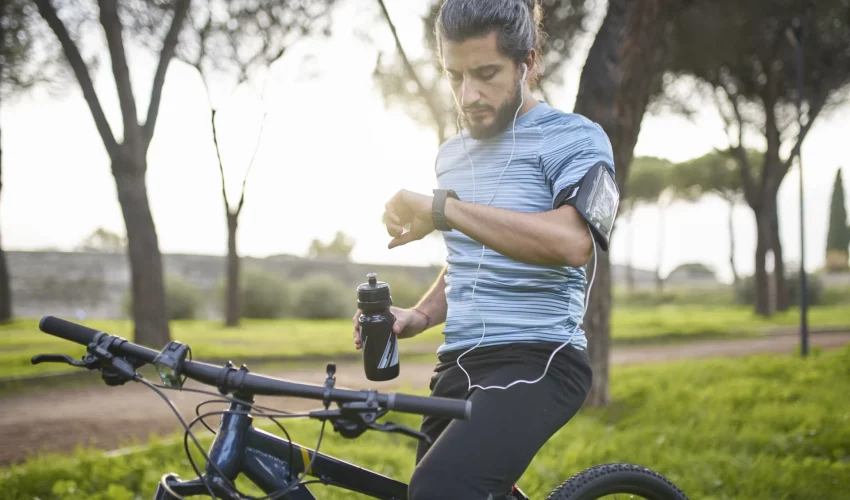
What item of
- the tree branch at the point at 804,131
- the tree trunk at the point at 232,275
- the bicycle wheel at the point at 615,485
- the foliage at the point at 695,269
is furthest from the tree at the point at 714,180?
the bicycle wheel at the point at 615,485

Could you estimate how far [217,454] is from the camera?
72.6 inches

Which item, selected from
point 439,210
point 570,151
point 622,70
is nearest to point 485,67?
point 570,151

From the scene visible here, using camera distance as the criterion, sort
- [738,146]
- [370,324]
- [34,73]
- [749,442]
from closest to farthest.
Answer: [370,324] < [749,442] < [34,73] < [738,146]

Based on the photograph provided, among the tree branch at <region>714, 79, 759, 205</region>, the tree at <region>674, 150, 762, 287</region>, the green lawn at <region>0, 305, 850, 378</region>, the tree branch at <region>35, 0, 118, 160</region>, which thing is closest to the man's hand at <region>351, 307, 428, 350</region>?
the green lawn at <region>0, 305, 850, 378</region>

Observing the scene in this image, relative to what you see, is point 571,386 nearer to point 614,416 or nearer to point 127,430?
point 614,416

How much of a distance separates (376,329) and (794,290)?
29.5m

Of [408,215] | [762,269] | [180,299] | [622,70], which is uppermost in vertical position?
[622,70]

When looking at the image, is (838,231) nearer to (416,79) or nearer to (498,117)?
(416,79)

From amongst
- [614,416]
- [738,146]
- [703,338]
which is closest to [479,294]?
[614,416]

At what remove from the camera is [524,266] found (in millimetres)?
2070

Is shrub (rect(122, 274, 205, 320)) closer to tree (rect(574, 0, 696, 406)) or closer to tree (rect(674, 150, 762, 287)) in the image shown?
tree (rect(574, 0, 696, 406))

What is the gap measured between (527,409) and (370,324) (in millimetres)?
478

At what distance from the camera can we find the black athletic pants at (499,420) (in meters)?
1.84

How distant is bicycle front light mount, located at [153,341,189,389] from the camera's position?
1.59 m
